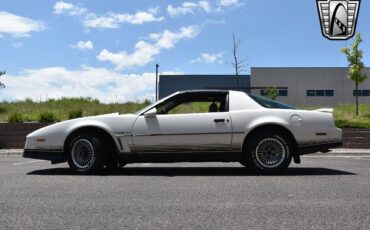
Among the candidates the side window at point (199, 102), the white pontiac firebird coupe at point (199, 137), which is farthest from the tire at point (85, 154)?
the side window at point (199, 102)

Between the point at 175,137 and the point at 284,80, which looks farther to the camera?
the point at 284,80

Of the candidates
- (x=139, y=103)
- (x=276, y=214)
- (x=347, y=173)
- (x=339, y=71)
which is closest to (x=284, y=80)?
(x=339, y=71)

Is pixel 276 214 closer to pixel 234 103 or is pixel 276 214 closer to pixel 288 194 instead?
pixel 288 194

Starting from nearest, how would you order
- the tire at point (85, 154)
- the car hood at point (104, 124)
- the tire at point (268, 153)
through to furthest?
the tire at point (268, 153), the tire at point (85, 154), the car hood at point (104, 124)

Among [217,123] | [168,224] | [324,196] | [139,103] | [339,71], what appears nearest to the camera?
[168,224]

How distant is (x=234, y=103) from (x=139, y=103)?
17.9m

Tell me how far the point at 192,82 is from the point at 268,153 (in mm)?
56950

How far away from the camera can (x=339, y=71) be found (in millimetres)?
56062

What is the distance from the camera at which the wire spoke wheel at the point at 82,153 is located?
7.94 metres

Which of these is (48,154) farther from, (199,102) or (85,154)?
(199,102)

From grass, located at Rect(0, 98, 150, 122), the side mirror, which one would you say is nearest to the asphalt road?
the side mirror

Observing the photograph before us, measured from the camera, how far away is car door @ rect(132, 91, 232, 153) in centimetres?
784

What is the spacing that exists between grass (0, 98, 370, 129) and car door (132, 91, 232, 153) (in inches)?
384

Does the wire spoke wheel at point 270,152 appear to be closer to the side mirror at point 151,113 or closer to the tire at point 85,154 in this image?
the side mirror at point 151,113
